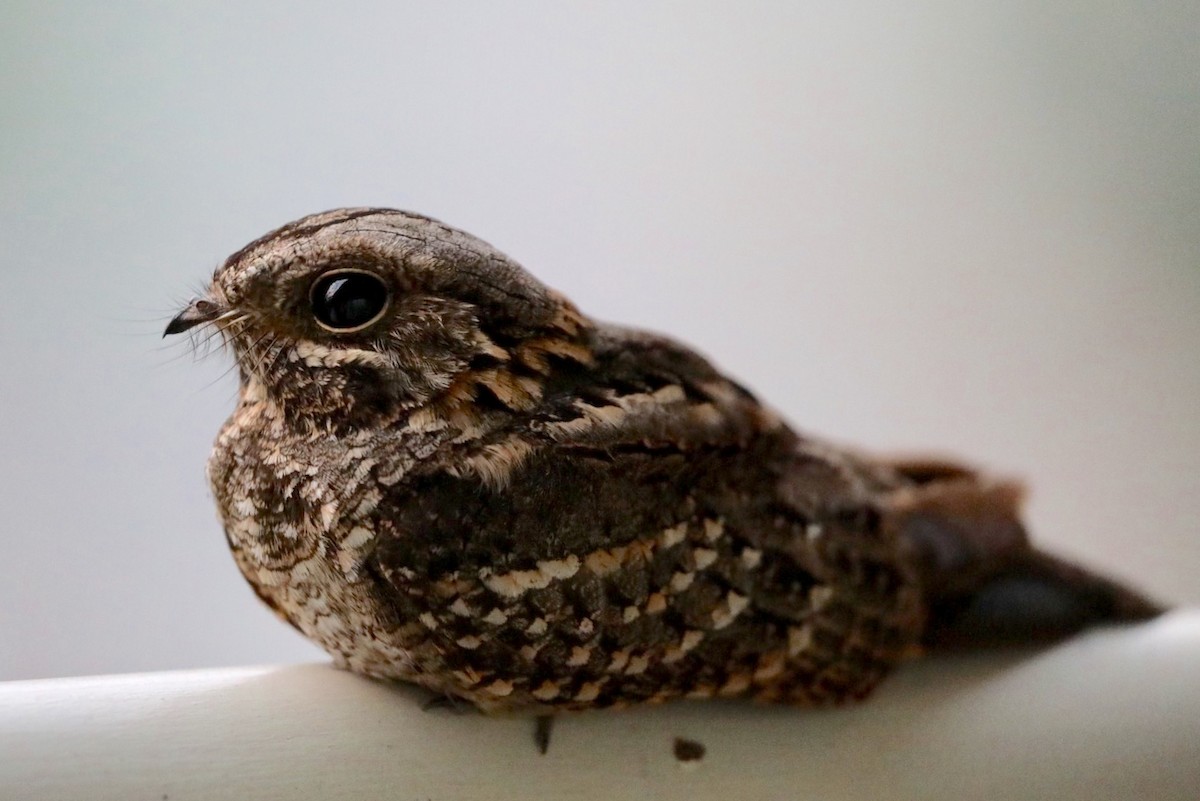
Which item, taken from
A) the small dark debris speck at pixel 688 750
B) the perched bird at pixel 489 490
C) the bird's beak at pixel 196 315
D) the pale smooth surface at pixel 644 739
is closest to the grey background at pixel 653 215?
the bird's beak at pixel 196 315

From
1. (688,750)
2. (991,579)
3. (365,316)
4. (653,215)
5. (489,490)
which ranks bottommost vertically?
(688,750)

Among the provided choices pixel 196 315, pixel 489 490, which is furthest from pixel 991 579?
pixel 196 315

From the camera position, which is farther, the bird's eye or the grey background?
the grey background

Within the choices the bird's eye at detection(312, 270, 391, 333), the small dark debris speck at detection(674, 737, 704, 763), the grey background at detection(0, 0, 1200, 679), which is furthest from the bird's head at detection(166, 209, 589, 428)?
the small dark debris speck at detection(674, 737, 704, 763)

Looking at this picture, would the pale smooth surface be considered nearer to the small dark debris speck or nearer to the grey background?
the small dark debris speck

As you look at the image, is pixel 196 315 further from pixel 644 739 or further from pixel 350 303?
pixel 644 739

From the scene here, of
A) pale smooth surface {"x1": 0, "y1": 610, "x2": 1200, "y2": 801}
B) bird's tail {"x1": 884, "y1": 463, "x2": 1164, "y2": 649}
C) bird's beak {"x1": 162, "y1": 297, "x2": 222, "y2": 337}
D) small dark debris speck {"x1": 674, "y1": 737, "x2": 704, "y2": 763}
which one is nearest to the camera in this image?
pale smooth surface {"x1": 0, "y1": 610, "x2": 1200, "y2": 801}
